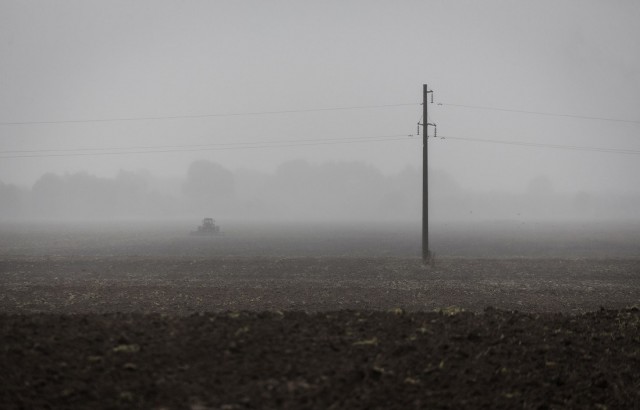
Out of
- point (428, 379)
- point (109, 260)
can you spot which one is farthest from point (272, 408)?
point (109, 260)

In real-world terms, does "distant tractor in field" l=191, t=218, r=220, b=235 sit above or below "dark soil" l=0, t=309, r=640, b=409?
above

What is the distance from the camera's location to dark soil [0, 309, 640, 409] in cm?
780

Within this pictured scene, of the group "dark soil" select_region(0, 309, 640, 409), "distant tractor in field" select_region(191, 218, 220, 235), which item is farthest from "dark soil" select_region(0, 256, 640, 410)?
"distant tractor in field" select_region(191, 218, 220, 235)

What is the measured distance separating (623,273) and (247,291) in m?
22.2

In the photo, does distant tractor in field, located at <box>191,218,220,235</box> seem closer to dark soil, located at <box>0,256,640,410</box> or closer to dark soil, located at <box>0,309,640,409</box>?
dark soil, located at <box>0,256,640,410</box>

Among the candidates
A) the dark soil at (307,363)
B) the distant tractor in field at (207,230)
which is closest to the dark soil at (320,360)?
the dark soil at (307,363)

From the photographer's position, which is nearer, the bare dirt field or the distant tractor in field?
the bare dirt field

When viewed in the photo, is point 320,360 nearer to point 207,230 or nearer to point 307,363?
point 307,363

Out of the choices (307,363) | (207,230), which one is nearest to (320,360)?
(307,363)

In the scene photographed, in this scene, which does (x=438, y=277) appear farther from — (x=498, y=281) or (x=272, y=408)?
(x=272, y=408)

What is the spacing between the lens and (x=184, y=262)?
33.6 metres

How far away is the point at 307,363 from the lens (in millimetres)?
8820

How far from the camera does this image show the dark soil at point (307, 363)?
7805 millimetres

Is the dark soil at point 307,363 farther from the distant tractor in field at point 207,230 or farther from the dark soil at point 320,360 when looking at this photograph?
the distant tractor in field at point 207,230
